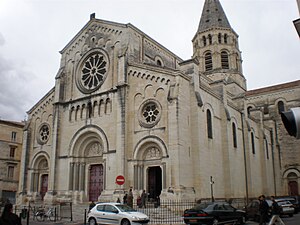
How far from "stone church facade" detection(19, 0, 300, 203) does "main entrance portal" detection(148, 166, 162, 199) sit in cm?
8

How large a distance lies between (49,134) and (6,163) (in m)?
11.6

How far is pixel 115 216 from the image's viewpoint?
17.1 meters

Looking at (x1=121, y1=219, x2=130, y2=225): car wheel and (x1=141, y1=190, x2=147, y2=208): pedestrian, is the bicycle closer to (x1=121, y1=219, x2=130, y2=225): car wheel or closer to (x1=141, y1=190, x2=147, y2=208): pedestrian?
(x1=141, y1=190, x2=147, y2=208): pedestrian

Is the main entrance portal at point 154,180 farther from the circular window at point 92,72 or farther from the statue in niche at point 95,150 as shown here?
the circular window at point 92,72

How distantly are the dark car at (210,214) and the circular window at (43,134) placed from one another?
20.1 meters

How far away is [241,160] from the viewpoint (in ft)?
103

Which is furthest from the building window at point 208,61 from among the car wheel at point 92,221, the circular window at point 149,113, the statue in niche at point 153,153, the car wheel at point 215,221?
the car wheel at point 92,221

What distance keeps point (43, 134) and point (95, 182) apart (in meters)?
8.36

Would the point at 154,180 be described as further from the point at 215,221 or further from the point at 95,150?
the point at 215,221

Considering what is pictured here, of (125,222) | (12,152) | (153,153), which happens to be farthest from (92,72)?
(12,152)

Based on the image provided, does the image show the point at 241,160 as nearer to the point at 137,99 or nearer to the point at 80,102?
the point at 137,99

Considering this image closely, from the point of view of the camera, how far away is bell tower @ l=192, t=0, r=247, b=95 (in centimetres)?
4359

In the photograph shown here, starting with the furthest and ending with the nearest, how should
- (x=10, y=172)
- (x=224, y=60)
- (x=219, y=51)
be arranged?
1. (x=224, y=60)
2. (x=219, y=51)
3. (x=10, y=172)

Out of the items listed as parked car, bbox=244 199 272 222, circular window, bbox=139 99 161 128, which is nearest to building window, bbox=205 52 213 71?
circular window, bbox=139 99 161 128
